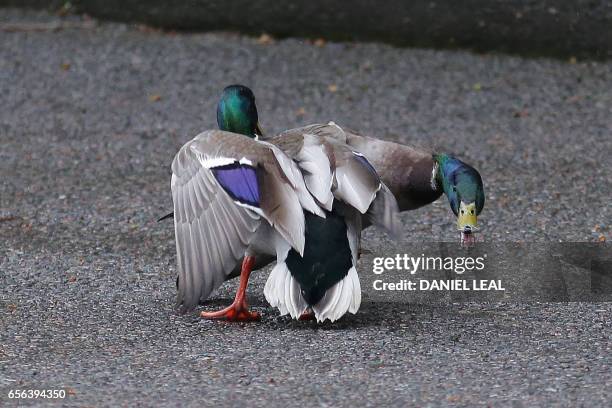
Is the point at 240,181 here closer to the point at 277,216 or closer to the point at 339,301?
the point at 277,216

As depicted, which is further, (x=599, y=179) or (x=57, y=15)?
(x=57, y=15)

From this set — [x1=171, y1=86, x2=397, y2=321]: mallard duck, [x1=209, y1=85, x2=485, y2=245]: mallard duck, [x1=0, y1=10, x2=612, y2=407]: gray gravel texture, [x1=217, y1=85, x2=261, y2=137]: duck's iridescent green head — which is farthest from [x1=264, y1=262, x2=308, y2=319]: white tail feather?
[x1=217, y1=85, x2=261, y2=137]: duck's iridescent green head

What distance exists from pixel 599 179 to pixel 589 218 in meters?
0.79

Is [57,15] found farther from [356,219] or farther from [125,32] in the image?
[356,219]

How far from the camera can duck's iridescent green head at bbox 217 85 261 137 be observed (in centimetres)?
585

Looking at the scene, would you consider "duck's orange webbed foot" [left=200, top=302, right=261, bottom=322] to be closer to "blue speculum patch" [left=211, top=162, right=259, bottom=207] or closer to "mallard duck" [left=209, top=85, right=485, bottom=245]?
"mallard duck" [left=209, top=85, right=485, bottom=245]

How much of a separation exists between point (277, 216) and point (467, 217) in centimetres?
88

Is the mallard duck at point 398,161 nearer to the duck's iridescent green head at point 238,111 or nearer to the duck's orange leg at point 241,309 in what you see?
the duck's iridescent green head at point 238,111

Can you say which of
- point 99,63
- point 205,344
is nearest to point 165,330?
point 205,344

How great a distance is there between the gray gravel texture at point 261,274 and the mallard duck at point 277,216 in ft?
0.66

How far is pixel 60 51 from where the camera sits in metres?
10.3

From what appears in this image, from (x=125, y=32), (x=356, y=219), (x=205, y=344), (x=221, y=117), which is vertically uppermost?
(x=125, y=32)

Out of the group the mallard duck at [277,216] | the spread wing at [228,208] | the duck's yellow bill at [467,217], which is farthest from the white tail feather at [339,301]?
the duck's yellow bill at [467,217]

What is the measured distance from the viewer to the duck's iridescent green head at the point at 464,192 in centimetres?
522
